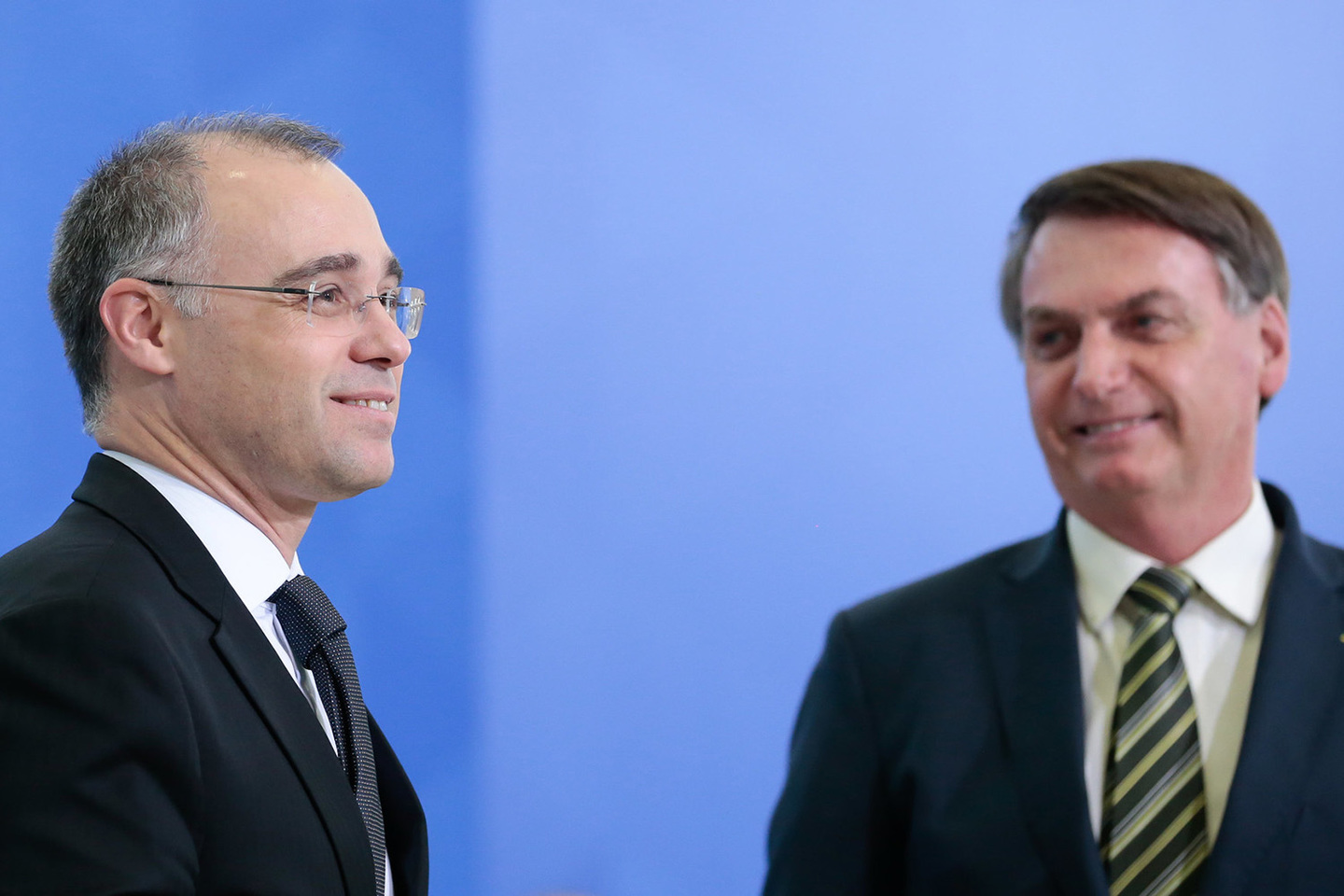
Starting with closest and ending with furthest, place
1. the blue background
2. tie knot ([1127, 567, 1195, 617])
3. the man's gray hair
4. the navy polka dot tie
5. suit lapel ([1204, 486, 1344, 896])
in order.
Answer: suit lapel ([1204, 486, 1344, 896]) < tie knot ([1127, 567, 1195, 617]) < the navy polka dot tie < the man's gray hair < the blue background

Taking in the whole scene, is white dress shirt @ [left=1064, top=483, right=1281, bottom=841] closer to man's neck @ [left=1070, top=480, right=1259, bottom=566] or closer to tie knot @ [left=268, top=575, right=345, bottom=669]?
man's neck @ [left=1070, top=480, right=1259, bottom=566]

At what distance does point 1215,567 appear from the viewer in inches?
51.6

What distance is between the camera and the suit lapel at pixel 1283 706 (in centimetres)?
→ 119

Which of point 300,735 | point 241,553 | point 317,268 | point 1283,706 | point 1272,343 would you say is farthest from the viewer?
point 317,268

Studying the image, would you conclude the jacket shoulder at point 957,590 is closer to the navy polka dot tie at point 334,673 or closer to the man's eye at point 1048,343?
the man's eye at point 1048,343

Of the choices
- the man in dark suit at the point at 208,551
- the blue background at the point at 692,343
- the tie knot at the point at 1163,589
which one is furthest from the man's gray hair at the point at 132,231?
the tie knot at the point at 1163,589

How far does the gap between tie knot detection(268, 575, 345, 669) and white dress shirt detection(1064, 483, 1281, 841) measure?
37.4 inches

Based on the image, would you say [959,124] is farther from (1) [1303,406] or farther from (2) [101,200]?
(2) [101,200]

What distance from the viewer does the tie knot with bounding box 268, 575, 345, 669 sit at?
163cm

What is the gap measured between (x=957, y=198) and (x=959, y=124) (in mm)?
169

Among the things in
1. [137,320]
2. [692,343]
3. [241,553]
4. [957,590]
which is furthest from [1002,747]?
[692,343]

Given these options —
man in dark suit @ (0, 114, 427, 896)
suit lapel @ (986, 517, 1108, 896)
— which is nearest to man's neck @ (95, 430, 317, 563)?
man in dark suit @ (0, 114, 427, 896)

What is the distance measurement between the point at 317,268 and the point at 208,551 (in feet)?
1.40

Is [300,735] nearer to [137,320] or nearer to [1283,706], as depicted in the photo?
[137,320]
